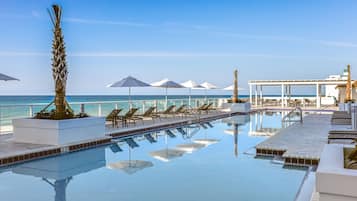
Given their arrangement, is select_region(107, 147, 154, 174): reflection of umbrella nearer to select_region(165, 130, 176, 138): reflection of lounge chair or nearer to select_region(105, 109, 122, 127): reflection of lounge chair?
select_region(165, 130, 176, 138): reflection of lounge chair

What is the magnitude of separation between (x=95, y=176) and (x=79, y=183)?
1.40 ft

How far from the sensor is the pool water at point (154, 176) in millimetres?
4379

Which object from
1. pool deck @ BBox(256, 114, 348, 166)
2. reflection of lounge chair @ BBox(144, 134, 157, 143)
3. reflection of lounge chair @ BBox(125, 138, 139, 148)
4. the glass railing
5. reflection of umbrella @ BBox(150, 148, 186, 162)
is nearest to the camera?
pool deck @ BBox(256, 114, 348, 166)

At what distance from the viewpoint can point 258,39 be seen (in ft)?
79.2

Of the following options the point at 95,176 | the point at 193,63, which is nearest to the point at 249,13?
the point at 193,63

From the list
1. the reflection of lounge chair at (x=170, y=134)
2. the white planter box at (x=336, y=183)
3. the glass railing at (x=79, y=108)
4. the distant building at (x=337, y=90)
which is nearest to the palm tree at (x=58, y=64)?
the glass railing at (x=79, y=108)

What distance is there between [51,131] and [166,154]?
258 centimetres

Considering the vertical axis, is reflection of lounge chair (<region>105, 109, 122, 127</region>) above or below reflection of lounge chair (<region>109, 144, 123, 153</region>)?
above

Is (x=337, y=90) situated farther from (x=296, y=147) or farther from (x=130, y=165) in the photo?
(x=130, y=165)

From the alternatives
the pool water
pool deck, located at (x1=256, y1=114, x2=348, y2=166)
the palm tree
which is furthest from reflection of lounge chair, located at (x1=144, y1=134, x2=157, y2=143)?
pool deck, located at (x1=256, y1=114, x2=348, y2=166)

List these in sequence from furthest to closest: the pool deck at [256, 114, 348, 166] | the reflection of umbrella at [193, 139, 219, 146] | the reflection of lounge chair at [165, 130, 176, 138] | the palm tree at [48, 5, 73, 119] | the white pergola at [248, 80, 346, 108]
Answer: the white pergola at [248, 80, 346, 108]
the reflection of lounge chair at [165, 130, 176, 138]
the reflection of umbrella at [193, 139, 219, 146]
the palm tree at [48, 5, 73, 119]
the pool deck at [256, 114, 348, 166]

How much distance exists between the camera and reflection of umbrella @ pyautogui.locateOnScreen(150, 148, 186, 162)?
6684 mm

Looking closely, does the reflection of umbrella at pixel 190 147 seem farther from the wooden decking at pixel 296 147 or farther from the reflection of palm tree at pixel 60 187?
the reflection of palm tree at pixel 60 187

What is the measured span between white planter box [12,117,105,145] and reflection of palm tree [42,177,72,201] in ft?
6.96
